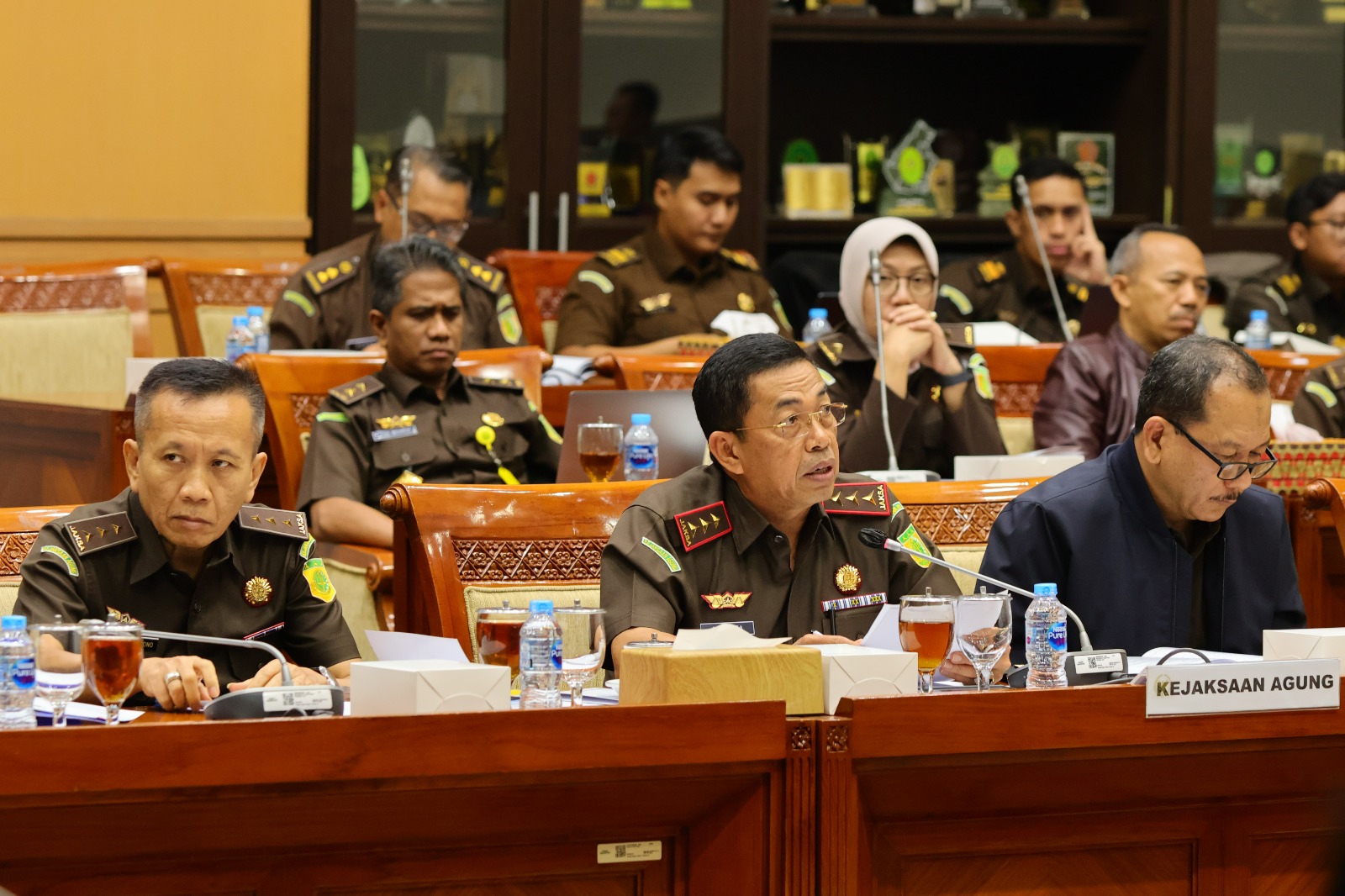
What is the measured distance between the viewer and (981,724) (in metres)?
1.86

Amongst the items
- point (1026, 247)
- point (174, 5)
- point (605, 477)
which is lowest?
point (605, 477)

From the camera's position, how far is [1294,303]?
19.0ft

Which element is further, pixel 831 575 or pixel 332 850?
pixel 831 575

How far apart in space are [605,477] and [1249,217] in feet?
12.4

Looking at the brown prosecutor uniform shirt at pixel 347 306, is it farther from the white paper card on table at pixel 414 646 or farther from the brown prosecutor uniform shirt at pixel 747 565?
the white paper card on table at pixel 414 646

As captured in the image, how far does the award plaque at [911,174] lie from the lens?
6449mm

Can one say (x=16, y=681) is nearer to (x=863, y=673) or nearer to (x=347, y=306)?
(x=863, y=673)

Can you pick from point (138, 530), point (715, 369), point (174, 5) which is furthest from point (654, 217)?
point (138, 530)

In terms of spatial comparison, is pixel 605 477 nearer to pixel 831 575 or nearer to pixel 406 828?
pixel 831 575

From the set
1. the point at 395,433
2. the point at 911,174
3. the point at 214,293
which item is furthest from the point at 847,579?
the point at 911,174

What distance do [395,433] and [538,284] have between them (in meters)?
1.69

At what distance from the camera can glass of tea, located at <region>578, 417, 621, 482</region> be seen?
138 inches

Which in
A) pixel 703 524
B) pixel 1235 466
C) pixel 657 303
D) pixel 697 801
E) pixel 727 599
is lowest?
pixel 697 801

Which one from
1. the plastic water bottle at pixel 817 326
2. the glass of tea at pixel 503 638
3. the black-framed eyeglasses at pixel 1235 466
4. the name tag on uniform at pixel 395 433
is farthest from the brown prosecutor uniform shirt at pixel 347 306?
the glass of tea at pixel 503 638
